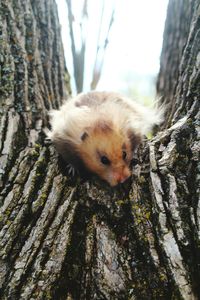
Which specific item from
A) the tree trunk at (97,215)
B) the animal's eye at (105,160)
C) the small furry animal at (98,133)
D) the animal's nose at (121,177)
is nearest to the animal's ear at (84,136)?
the small furry animal at (98,133)

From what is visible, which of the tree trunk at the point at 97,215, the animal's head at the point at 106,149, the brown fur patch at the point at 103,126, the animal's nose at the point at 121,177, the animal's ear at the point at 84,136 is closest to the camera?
the tree trunk at the point at 97,215

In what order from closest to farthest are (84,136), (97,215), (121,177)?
(97,215)
(121,177)
(84,136)

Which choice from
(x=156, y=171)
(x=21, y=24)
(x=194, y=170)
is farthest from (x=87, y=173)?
(x=21, y=24)

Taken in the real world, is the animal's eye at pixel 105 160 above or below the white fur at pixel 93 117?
below

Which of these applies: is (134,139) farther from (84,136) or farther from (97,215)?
(97,215)

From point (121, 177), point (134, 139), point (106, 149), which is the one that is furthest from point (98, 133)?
point (121, 177)

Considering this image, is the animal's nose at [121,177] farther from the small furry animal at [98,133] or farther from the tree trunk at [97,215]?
the tree trunk at [97,215]

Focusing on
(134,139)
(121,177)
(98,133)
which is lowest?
(121,177)
